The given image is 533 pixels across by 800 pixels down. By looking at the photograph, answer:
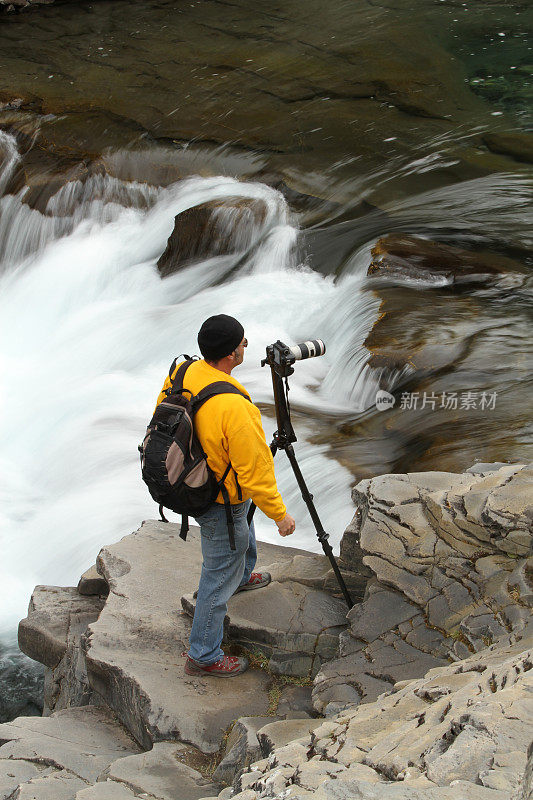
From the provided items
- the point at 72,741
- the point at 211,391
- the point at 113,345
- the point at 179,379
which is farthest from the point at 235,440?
the point at 113,345

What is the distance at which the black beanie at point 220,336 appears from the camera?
3.20 metres

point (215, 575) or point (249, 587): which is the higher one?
point (215, 575)

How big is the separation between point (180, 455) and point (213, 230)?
6.43 meters

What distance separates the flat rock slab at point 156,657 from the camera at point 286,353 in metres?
1.42

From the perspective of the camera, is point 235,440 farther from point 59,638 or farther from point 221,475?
point 59,638

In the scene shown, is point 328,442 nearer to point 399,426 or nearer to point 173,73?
point 399,426

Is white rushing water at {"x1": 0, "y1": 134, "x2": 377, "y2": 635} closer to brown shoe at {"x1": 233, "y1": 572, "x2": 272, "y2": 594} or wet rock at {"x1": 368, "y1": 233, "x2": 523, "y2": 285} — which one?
wet rock at {"x1": 368, "y1": 233, "x2": 523, "y2": 285}

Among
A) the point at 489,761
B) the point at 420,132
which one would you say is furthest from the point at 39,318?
the point at 489,761

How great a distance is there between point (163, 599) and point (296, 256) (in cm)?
537

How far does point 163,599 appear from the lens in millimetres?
4219

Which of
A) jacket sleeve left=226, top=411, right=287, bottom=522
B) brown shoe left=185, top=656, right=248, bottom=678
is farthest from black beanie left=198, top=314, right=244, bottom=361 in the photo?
brown shoe left=185, top=656, right=248, bottom=678

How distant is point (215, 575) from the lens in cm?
352

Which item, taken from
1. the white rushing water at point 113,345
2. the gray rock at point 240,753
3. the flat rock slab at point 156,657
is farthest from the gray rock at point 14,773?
the white rushing water at point 113,345

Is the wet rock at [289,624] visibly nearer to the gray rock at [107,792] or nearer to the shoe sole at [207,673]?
the shoe sole at [207,673]
